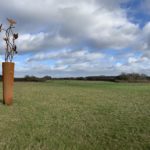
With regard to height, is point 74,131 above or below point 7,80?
below

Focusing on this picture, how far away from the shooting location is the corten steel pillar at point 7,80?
36.9ft

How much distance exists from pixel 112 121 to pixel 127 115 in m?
1.16

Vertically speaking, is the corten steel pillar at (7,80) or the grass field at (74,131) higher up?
the corten steel pillar at (7,80)

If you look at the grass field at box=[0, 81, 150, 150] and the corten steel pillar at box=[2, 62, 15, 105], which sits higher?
the corten steel pillar at box=[2, 62, 15, 105]

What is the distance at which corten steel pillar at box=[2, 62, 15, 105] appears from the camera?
11234 millimetres

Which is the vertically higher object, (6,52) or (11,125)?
(6,52)

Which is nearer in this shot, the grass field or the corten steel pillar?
the grass field

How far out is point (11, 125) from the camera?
283 inches

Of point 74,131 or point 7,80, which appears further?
point 7,80

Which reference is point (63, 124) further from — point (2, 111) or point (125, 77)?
point (125, 77)

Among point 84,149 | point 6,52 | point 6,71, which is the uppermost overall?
point 6,52

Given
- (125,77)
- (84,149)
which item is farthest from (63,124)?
(125,77)

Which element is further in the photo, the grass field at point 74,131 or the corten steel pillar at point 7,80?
the corten steel pillar at point 7,80

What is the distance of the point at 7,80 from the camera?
37.2 feet
